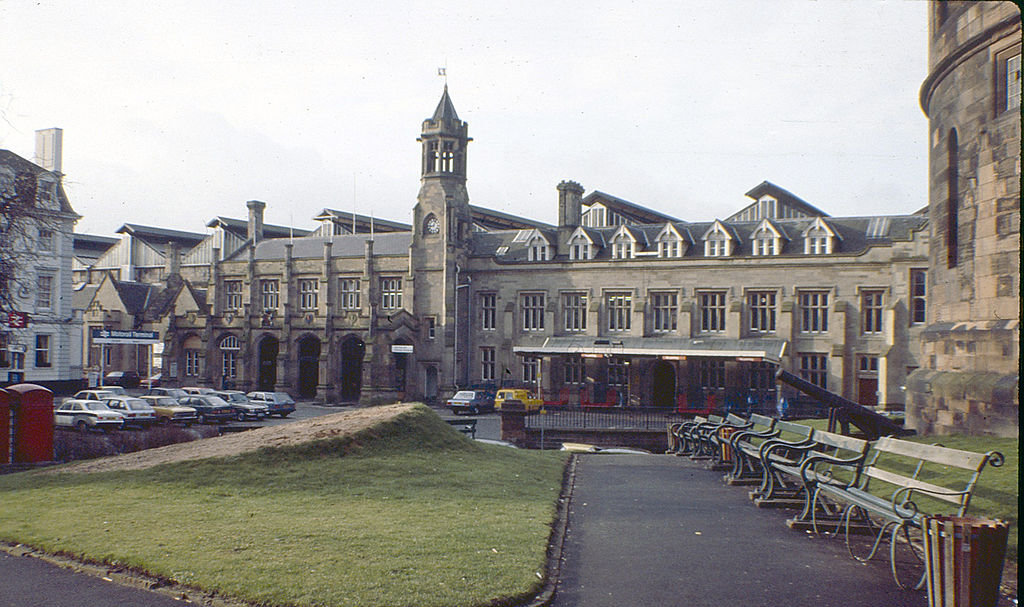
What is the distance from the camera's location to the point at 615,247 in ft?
177

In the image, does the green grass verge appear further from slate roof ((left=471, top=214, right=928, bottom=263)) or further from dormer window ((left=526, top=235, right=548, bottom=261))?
dormer window ((left=526, top=235, right=548, bottom=261))

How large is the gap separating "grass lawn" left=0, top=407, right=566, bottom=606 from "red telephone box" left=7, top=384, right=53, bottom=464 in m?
3.89

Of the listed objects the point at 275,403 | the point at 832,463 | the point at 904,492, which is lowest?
the point at 275,403

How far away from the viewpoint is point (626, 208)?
255ft

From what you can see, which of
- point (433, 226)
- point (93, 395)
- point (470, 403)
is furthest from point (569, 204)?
point (93, 395)

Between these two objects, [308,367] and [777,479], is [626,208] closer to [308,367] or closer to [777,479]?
[308,367]

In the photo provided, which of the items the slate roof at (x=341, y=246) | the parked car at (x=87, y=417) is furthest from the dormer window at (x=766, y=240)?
the parked car at (x=87, y=417)

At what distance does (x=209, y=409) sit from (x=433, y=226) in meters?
22.9

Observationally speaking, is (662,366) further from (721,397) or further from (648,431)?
(648,431)

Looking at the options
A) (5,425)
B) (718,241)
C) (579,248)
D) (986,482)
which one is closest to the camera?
(986,482)

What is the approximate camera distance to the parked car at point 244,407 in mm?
38531

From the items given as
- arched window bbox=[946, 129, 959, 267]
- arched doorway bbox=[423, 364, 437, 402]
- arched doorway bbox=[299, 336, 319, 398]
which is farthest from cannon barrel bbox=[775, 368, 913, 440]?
arched doorway bbox=[299, 336, 319, 398]

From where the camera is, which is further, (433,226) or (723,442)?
(433,226)

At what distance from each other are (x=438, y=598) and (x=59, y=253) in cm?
4836
